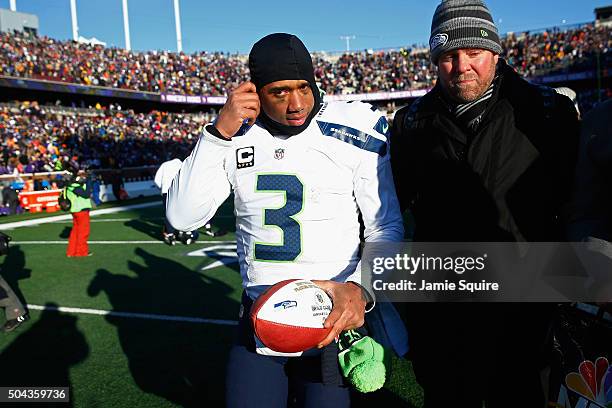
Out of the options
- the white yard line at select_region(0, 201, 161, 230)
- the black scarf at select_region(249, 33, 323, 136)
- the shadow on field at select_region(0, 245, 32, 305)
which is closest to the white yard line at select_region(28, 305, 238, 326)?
the shadow on field at select_region(0, 245, 32, 305)

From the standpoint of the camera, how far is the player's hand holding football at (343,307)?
5.49 ft

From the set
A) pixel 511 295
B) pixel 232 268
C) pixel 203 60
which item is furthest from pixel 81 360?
pixel 203 60

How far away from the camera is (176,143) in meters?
34.8

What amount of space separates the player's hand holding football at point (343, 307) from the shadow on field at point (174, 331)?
242 cm

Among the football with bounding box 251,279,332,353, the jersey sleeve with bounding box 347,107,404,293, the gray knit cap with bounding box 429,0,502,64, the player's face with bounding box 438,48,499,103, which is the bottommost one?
the football with bounding box 251,279,332,353

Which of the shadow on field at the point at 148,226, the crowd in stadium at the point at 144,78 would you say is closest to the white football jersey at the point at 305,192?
the shadow on field at the point at 148,226

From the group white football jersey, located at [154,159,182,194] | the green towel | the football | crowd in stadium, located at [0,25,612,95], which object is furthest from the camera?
crowd in stadium, located at [0,25,612,95]

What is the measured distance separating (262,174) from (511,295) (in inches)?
45.0

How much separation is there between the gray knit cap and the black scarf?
560 millimetres

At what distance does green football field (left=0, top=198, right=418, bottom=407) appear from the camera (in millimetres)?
4070

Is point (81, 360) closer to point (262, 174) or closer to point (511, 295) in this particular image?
point (262, 174)

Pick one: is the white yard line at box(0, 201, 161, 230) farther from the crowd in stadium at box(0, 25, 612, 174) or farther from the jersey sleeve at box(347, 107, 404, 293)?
the jersey sleeve at box(347, 107, 404, 293)

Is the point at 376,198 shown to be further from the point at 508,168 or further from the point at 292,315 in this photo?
the point at 292,315

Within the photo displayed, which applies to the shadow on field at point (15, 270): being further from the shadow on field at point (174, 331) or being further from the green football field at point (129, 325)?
the shadow on field at point (174, 331)
